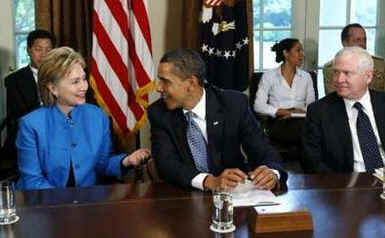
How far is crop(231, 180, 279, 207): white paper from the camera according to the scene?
1956 millimetres

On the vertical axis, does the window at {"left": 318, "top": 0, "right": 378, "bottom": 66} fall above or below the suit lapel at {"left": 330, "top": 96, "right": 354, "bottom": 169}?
above

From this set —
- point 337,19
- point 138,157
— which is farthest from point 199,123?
point 337,19

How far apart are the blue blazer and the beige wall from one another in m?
2.01

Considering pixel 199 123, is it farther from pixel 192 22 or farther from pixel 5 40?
pixel 5 40

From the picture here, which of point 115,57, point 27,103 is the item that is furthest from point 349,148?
point 27,103

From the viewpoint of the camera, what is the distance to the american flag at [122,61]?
12.3 ft

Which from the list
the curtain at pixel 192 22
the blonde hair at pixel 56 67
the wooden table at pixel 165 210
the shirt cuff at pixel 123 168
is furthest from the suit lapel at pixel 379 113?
the curtain at pixel 192 22

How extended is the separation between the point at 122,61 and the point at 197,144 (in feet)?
4.94

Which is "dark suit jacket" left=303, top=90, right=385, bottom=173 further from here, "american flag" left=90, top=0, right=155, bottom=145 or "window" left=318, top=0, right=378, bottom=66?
"window" left=318, top=0, right=378, bottom=66

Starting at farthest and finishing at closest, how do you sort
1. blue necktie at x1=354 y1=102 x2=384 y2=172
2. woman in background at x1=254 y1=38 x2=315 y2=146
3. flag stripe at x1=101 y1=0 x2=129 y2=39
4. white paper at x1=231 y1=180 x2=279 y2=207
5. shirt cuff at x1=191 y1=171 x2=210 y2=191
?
woman in background at x1=254 y1=38 x2=315 y2=146, flag stripe at x1=101 y1=0 x2=129 y2=39, blue necktie at x1=354 y1=102 x2=384 y2=172, shirt cuff at x1=191 y1=171 x2=210 y2=191, white paper at x1=231 y1=180 x2=279 y2=207

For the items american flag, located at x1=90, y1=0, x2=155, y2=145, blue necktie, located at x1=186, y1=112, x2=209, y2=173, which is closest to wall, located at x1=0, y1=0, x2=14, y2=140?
american flag, located at x1=90, y1=0, x2=155, y2=145

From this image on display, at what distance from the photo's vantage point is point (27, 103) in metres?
3.89

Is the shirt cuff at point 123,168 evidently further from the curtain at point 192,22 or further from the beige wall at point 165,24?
the beige wall at point 165,24

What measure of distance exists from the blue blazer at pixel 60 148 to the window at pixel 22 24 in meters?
2.01
